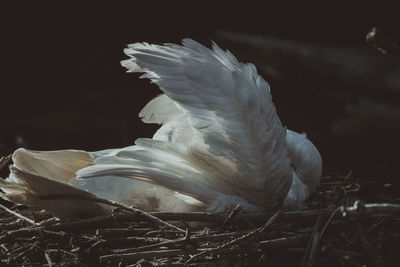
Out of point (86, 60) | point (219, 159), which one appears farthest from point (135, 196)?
point (86, 60)

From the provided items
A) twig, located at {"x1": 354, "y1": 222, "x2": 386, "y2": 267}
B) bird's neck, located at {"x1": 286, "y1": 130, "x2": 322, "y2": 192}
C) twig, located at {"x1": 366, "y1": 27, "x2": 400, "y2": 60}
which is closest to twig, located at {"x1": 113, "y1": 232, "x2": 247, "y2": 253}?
twig, located at {"x1": 354, "y1": 222, "x2": 386, "y2": 267}

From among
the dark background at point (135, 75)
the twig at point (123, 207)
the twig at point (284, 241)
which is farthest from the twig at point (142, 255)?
the dark background at point (135, 75)

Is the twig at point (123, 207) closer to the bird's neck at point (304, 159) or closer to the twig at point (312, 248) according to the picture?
the twig at point (312, 248)

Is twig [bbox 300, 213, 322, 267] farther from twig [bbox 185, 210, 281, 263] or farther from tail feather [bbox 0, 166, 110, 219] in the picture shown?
tail feather [bbox 0, 166, 110, 219]

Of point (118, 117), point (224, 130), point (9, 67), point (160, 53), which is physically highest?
point (160, 53)

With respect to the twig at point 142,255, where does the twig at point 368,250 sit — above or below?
above

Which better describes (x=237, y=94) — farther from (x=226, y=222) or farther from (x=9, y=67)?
(x=9, y=67)

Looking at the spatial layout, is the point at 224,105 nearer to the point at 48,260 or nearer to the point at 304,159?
the point at 304,159

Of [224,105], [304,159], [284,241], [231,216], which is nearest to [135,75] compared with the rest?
[304,159]
